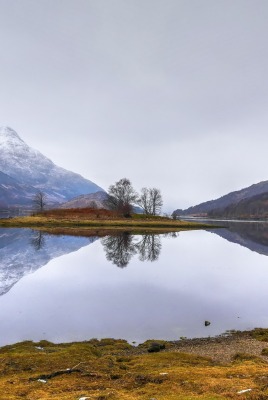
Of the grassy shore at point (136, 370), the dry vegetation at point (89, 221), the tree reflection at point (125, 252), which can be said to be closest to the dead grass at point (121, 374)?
the grassy shore at point (136, 370)

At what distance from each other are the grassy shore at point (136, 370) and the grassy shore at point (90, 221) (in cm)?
12814

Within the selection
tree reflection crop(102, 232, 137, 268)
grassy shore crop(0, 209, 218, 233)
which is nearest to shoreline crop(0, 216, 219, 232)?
grassy shore crop(0, 209, 218, 233)

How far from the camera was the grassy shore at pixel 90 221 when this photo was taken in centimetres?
15550

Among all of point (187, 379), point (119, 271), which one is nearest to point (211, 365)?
point (187, 379)

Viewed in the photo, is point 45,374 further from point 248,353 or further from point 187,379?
point 248,353

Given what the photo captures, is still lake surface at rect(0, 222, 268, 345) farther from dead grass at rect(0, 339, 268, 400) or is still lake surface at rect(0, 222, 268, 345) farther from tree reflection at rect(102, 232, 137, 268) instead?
dead grass at rect(0, 339, 268, 400)

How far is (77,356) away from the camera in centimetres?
2088

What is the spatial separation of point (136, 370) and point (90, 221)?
148749mm

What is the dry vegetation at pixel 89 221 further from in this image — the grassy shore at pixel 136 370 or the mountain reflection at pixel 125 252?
the grassy shore at pixel 136 370

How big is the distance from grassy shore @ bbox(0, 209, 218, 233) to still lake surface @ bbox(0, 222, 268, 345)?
84.9m

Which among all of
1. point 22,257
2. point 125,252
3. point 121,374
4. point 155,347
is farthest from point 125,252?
point 121,374

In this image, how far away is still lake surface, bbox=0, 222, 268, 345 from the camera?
28953mm

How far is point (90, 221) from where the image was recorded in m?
166

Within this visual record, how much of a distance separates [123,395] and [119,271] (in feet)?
139
